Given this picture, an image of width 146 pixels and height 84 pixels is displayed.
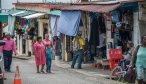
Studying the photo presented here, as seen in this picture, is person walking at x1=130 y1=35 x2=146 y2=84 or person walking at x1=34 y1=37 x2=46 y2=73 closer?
person walking at x1=130 y1=35 x2=146 y2=84

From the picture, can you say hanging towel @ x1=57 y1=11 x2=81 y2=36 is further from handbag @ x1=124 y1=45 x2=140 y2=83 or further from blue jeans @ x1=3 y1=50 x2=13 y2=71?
handbag @ x1=124 y1=45 x2=140 y2=83

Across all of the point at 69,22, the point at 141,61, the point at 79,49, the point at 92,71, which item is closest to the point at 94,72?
the point at 92,71

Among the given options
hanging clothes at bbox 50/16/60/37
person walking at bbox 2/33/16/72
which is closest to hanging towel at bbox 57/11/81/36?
hanging clothes at bbox 50/16/60/37

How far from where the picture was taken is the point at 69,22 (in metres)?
22.6

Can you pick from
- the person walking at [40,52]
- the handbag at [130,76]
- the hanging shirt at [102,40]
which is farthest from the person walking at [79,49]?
the handbag at [130,76]

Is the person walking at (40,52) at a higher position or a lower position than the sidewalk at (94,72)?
higher

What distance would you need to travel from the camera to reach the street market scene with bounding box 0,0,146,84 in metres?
16.7

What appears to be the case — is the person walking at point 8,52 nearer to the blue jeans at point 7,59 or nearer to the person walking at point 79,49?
the blue jeans at point 7,59

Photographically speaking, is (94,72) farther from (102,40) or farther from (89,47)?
(89,47)

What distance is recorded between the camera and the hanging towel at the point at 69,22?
2177cm

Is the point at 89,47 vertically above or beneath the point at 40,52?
beneath

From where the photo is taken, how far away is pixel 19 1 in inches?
1609

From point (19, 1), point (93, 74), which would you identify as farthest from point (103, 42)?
point (19, 1)

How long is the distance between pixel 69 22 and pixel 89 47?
1770 millimetres
